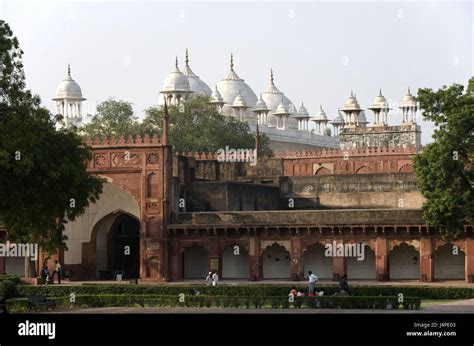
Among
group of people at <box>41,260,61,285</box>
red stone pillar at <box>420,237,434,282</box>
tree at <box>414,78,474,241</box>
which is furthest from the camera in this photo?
red stone pillar at <box>420,237,434,282</box>

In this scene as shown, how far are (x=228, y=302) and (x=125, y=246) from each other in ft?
63.6

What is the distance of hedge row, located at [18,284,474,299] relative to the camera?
37.7 metres

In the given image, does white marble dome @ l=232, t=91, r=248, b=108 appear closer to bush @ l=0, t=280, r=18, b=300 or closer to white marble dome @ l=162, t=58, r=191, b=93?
white marble dome @ l=162, t=58, r=191, b=93

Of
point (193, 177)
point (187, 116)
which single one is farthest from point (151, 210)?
point (187, 116)

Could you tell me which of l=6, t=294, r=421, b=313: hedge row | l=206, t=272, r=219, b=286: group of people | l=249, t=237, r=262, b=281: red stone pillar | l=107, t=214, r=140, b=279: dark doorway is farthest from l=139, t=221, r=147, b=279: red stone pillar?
l=6, t=294, r=421, b=313: hedge row

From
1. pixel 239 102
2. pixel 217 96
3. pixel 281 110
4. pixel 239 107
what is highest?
pixel 281 110

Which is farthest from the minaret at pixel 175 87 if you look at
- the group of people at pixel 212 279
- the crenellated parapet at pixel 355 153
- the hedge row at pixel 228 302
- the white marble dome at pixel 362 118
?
the hedge row at pixel 228 302

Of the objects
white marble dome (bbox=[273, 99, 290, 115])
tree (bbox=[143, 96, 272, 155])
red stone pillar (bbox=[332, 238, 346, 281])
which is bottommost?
red stone pillar (bbox=[332, 238, 346, 281])

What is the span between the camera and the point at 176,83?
89875 millimetres

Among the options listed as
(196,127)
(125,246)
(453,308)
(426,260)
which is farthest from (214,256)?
(196,127)

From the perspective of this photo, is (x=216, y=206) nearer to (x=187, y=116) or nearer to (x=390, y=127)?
(x=187, y=116)

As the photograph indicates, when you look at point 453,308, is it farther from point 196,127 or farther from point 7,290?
point 196,127

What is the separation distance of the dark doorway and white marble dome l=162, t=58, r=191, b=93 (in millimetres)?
37078
